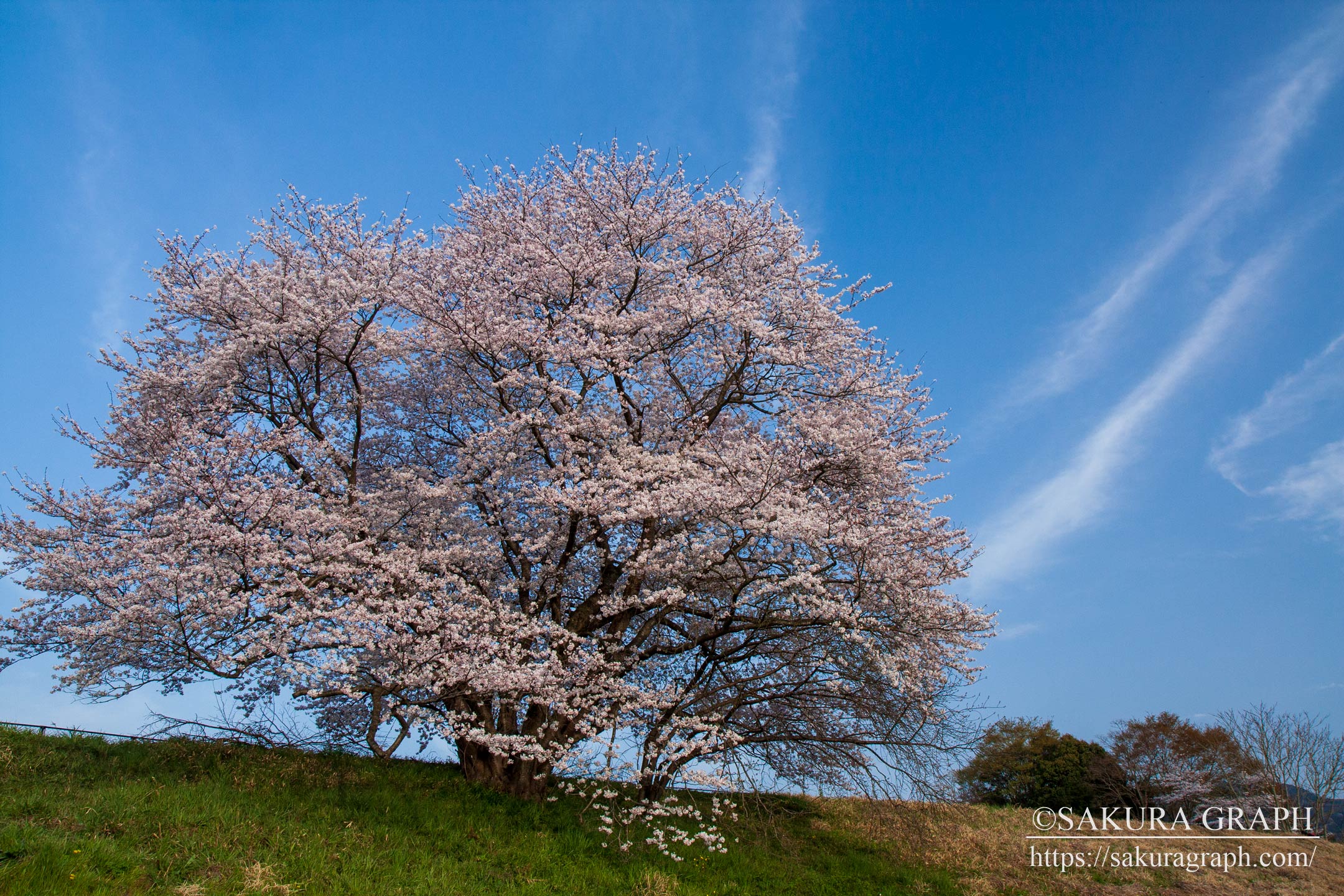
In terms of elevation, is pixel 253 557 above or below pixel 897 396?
below

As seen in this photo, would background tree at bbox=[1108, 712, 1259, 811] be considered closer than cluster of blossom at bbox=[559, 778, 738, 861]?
No

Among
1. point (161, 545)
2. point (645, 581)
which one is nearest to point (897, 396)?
point (645, 581)

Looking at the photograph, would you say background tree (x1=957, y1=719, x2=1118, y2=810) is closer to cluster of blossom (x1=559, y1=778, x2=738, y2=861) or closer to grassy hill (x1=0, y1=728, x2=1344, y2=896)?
grassy hill (x1=0, y1=728, x2=1344, y2=896)

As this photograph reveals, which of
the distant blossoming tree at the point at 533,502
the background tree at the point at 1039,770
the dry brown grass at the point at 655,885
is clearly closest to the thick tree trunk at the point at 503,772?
the distant blossoming tree at the point at 533,502

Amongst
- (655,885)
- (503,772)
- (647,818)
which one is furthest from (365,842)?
(655,885)

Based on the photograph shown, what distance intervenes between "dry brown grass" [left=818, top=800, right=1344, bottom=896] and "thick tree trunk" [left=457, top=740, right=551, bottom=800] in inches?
219

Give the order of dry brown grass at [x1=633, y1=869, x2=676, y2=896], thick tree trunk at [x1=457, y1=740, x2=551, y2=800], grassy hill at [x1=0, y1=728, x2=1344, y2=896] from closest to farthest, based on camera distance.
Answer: grassy hill at [x1=0, y1=728, x2=1344, y2=896]
dry brown grass at [x1=633, y1=869, x2=676, y2=896]
thick tree trunk at [x1=457, y1=740, x2=551, y2=800]

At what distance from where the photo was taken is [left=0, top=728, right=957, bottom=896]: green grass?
8727 mm

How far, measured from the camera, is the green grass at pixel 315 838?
8.73 m

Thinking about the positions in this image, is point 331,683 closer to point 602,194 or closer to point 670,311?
point 670,311

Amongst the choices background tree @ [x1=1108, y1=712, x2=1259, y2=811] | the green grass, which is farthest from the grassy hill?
background tree @ [x1=1108, y1=712, x2=1259, y2=811]

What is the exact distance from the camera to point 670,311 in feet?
46.4

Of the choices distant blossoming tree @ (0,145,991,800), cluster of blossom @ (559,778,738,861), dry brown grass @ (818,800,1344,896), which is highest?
distant blossoming tree @ (0,145,991,800)

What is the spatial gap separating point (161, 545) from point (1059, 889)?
16.2 m
